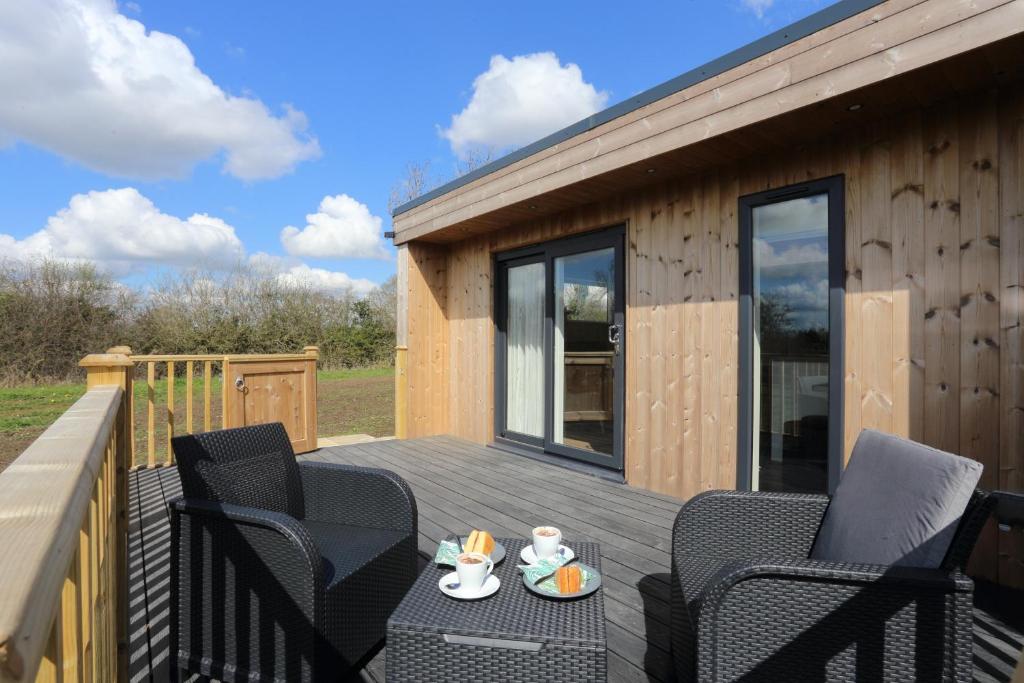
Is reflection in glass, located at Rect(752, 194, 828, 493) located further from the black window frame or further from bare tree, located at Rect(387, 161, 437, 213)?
bare tree, located at Rect(387, 161, 437, 213)

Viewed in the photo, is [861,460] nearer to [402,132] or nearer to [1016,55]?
[1016,55]

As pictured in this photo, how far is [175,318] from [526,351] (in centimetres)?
973

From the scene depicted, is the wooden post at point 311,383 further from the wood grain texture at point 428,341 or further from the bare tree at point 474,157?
the bare tree at point 474,157

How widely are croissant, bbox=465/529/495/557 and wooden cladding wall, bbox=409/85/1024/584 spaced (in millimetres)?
2130

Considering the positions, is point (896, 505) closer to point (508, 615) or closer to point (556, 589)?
point (556, 589)

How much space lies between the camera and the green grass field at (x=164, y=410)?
19.7 ft

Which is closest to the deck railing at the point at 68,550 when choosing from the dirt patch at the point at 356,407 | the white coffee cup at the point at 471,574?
the white coffee cup at the point at 471,574

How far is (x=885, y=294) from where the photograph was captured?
2.62 m

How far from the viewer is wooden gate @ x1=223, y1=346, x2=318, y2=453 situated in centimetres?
445

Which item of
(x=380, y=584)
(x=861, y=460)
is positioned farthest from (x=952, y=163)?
(x=380, y=584)

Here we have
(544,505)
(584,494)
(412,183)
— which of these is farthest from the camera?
(412,183)

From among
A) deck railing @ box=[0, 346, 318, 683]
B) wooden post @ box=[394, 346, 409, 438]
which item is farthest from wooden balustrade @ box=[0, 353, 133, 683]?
wooden post @ box=[394, 346, 409, 438]

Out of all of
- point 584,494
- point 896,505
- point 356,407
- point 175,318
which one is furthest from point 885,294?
point 175,318

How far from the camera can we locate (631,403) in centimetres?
391
